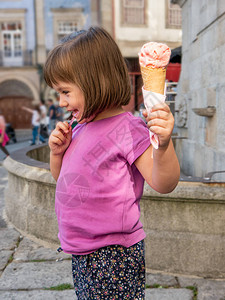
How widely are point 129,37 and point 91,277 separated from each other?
2079 cm

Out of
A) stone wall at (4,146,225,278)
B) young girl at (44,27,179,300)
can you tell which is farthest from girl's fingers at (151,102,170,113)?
stone wall at (4,146,225,278)

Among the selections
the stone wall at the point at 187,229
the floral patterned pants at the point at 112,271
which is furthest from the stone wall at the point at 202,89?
the floral patterned pants at the point at 112,271

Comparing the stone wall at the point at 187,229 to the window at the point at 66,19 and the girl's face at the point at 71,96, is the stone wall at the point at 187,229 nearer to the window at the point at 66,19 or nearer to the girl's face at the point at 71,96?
the girl's face at the point at 71,96

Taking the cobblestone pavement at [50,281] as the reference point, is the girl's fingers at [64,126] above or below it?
above

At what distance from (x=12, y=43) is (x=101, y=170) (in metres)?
25.0

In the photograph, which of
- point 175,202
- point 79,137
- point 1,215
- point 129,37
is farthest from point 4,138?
point 129,37

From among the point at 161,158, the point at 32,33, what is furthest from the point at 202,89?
the point at 32,33

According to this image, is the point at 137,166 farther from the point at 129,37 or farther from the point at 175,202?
the point at 129,37

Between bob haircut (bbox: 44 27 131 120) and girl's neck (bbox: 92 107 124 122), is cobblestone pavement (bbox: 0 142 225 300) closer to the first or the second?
girl's neck (bbox: 92 107 124 122)

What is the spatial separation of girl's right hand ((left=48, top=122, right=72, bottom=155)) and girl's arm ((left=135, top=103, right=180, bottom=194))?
319mm

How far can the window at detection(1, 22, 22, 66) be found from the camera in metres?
24.6

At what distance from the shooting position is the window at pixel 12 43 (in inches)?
968

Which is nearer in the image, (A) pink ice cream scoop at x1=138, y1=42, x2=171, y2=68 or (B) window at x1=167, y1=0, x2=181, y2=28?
(A) pink ice cream scoop at x1=138, y1=42, x2=171, y2=68

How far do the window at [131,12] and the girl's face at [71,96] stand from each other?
20.8 metres
